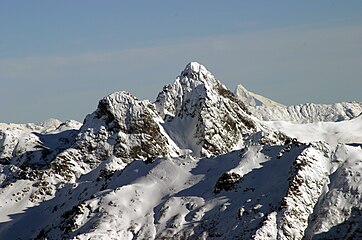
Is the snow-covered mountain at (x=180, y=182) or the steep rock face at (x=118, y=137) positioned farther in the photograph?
the steep rock face at (x=118, y=137)

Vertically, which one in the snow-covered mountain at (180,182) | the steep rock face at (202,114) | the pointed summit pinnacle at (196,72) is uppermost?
the pointed summit pinnacle at (196,72)

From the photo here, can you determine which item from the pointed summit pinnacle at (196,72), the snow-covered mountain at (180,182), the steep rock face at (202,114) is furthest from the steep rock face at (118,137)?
the pointed summit pinnacle at (196,72)

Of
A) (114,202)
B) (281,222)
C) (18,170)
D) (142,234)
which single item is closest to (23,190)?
(18,170)

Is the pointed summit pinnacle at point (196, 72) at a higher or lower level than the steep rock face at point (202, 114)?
higher

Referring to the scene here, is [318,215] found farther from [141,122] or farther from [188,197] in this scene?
[141,122]

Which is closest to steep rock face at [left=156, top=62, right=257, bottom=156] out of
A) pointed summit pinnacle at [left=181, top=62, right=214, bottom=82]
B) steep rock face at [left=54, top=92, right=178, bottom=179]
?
pointed summit pinnacle at [left=181, top=62, right=214, bottom=82]

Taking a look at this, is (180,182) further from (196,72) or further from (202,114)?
(196,72)

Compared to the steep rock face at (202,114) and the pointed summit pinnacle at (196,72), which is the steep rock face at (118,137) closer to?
the steep rock face at (202,114)
